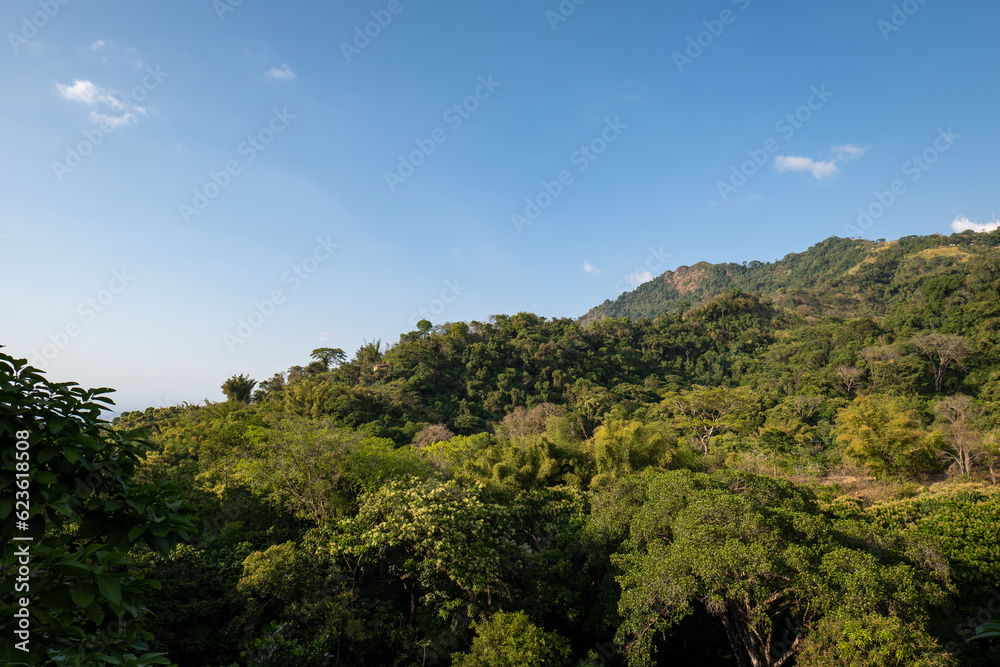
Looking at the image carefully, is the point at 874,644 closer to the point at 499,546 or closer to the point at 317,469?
the point at 499,546

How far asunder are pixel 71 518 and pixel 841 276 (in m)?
114

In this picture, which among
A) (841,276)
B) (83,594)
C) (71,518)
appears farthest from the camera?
(841,276)

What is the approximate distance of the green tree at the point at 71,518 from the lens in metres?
1.71

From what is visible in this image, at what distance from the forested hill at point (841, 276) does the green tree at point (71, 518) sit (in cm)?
5696

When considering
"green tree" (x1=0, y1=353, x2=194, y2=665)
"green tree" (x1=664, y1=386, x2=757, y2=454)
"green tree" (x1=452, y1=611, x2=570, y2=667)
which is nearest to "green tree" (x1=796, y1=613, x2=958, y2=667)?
"green tree" (x1=452, y1=611, x2=570, y2=667)

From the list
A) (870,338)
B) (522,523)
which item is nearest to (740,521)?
(522,523)

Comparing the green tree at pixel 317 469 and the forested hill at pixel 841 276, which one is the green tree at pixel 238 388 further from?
the forested hill at pixel 841 276

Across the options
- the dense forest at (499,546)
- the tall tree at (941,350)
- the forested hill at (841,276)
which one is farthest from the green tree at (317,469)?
the forested hill at (841,276)

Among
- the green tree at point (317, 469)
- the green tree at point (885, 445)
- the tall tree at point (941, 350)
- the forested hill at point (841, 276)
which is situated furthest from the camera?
the forested hill at point (841, 276)

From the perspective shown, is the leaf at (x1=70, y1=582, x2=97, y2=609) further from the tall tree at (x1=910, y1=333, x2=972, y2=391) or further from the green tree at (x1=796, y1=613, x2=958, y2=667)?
the tall tree at (x1=910, y1=333, x2=972, y2=391)

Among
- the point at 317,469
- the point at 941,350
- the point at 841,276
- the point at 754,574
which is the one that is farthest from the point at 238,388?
the point at 841,276

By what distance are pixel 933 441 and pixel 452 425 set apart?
28.9 meters

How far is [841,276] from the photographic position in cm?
8975

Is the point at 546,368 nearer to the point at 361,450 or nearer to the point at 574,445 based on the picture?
the point at 574,445
